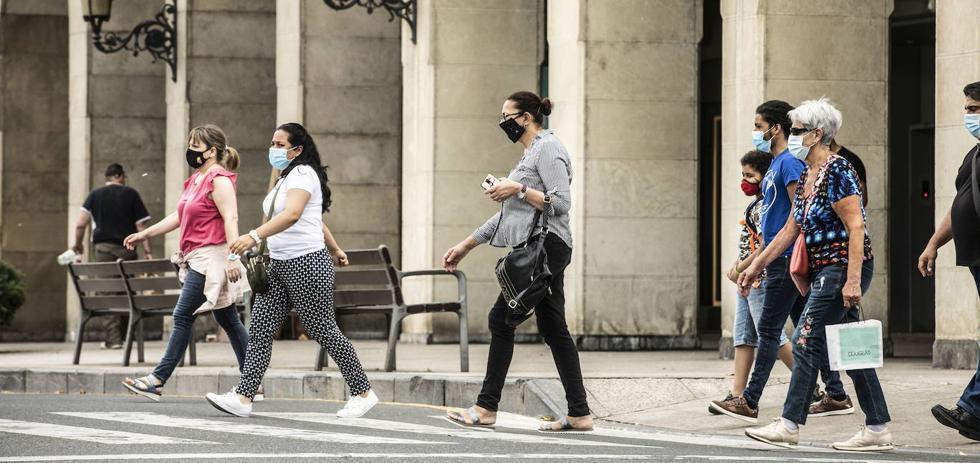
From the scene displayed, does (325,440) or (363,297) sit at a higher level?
(363,297)

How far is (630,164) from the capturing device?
17047mm

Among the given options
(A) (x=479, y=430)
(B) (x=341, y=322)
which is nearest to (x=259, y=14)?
(B) (x=341, y=322)

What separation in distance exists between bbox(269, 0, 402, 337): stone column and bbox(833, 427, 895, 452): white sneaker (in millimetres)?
11751

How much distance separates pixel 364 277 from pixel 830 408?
15.6 ft

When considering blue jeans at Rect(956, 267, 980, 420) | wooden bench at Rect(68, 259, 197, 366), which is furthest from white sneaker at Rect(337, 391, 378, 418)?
wooden bench at Rect(68, 259, 197, 366)

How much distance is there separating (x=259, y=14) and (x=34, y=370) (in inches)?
322

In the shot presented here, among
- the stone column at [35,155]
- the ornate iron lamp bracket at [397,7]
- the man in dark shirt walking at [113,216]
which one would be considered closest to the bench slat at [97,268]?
the man in dark shirt walking at [113,216]

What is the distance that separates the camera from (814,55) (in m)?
15.4

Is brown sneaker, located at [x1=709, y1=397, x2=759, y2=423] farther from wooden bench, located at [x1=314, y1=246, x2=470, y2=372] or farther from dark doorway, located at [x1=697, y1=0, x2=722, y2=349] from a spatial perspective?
dark doorway, located at [x1=697, y1=0, x2=722, y2=349]

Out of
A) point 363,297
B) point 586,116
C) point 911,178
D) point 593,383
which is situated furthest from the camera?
point 911,178

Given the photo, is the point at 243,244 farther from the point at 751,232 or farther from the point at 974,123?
the point at 974,123

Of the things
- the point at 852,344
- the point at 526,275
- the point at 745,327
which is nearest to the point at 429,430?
the point at 526,275

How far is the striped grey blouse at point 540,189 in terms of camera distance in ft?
33.0

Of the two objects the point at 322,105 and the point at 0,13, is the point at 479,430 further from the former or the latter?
the point at 0,13
